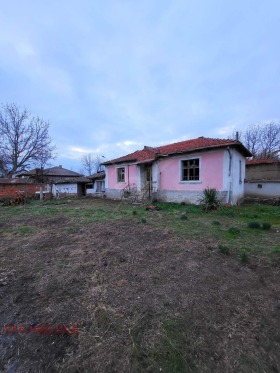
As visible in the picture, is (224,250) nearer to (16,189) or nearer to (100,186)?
(16,189)

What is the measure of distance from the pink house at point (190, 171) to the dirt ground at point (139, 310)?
737 cm

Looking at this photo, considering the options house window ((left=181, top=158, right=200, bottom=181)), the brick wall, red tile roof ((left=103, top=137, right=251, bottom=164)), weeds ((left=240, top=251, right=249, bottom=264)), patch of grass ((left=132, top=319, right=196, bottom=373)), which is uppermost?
red tile roof ((left=103, top=137, right=251, bottom=164))

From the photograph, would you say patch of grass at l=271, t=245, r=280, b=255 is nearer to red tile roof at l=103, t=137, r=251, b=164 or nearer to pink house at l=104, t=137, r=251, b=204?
pink house at l=104, t=137, r=251, b=204

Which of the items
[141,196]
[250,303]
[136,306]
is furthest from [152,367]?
[141,196]

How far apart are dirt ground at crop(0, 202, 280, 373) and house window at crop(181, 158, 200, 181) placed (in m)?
7.94

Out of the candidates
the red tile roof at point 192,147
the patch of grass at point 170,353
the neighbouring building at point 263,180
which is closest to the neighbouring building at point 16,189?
the red tile roof at point 192,147

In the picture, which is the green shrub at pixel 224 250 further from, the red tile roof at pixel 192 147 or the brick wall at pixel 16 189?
the brick wall at pixel 16 189

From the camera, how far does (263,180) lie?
13.5 meters

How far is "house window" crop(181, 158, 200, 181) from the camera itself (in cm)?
1168

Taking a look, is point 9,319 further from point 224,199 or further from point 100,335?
point 224,199

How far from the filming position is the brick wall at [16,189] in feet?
52.0

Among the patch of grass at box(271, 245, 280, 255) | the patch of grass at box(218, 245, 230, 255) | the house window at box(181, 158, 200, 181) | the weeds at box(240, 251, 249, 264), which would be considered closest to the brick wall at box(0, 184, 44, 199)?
the house window at box(181, 158, 200, 181)

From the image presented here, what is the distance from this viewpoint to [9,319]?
91.7 inches

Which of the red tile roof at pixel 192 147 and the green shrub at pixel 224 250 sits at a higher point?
the red tile roof at pixel 192 147
